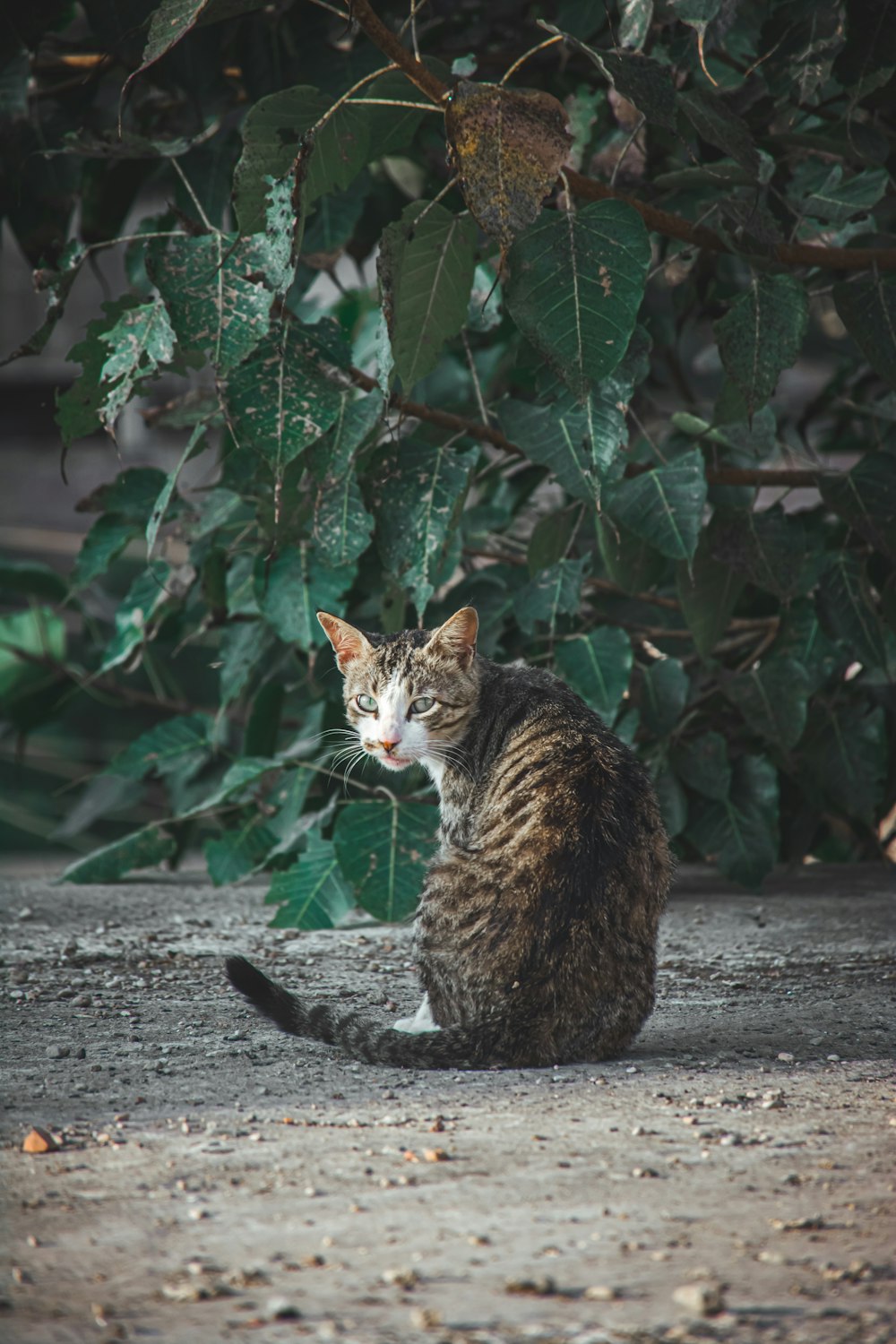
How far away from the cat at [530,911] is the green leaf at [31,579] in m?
2.21

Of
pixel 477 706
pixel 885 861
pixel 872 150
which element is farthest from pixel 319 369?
pixel 885 861

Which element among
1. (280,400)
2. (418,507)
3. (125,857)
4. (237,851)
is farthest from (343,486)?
(125,857)

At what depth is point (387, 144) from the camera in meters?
2.69

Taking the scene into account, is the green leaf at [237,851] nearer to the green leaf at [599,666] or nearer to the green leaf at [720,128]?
the green leaf at [599,666]

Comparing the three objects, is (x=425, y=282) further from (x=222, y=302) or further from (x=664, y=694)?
(x=664, y=694)

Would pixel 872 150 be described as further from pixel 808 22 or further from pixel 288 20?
pixel 288 20

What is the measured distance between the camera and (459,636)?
2.95 meters

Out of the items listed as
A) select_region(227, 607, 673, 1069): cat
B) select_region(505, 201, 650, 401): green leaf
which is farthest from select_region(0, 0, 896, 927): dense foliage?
select_region(227, 607, 673, 1069): cat

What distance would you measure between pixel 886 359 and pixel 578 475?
633 millimetres

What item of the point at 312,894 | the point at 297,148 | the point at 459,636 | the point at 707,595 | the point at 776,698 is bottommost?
the point at 312,894

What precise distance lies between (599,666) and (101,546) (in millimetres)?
1436

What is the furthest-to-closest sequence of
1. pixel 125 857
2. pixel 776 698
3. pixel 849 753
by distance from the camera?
pixel 125 857 → pixel 849 753 → pixel 776 698

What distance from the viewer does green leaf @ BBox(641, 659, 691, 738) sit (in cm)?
361

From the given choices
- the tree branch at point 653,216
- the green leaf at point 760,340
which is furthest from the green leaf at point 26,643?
the green leaf at point 760,340
